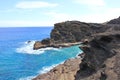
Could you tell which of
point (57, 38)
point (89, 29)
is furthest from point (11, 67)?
point (89, 29)

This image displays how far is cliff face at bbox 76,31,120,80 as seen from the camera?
19214 millimetres

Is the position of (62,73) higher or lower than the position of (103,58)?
lower

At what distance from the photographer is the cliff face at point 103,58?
63.0ft

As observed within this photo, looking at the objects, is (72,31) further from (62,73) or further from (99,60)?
(99,60)

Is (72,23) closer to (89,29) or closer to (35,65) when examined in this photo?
(89,29)

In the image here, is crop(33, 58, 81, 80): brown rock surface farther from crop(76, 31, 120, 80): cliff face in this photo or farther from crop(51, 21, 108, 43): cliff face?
crop(51, 21, 108, 43): cliff face

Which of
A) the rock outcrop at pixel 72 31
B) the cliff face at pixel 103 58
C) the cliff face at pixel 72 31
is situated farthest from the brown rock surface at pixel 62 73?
the cliff face at pixel 72 31

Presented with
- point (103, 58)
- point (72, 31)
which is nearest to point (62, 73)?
point (103, 58)

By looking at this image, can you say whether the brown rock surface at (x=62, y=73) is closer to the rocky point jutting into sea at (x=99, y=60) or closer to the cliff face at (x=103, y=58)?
the rocky point jutting into sea at (x=99, y=60)

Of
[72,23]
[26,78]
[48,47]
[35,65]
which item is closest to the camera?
[26,78]

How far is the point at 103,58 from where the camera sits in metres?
22.5

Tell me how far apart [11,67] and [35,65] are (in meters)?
5.62

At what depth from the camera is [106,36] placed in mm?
22641

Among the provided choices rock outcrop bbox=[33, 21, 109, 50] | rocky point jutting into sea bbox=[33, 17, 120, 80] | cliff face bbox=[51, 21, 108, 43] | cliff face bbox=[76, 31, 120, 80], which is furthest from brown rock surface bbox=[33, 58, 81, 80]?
cliff face bbox=[51, 21, 108, 43]
